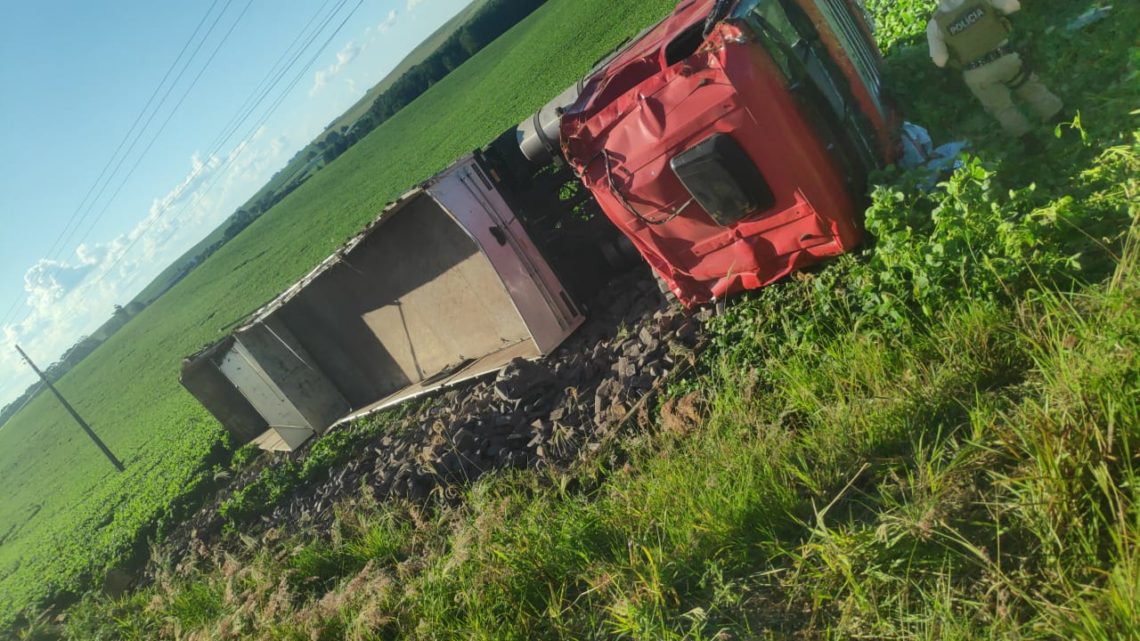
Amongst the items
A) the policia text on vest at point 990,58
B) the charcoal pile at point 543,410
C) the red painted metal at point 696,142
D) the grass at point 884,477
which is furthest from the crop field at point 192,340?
the policia text on vest at point 990,58

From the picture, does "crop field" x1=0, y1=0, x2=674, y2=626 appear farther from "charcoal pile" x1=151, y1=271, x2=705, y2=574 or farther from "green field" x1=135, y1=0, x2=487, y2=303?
"green field" x1=135, y1=0, x2=487, y2=303

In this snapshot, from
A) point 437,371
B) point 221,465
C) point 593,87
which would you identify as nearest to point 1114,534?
point 593,87

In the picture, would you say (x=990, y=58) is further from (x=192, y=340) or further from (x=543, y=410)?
(x=192, y=340)

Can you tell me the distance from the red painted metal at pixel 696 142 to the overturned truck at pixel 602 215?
0.5 inches

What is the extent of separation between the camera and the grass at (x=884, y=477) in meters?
2.28

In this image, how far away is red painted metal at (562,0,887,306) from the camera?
4094 mm

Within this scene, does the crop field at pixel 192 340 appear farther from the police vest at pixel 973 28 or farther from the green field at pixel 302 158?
the green field at pixel 302 158

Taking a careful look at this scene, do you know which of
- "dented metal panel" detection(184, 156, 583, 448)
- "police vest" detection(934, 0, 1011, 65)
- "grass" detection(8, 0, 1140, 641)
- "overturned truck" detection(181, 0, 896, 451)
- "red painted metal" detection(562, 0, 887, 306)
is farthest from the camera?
"dented metal panel" detection(184, 156, 583, 448)

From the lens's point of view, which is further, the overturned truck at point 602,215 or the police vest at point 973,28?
the police vest at point 973,28

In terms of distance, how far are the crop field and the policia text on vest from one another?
12.4 m

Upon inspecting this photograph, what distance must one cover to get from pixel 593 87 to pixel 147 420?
25694 millimetres

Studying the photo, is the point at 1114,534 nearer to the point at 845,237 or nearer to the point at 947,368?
the point at 947,368

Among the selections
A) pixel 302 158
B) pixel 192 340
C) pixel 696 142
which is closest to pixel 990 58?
pixel 696 142

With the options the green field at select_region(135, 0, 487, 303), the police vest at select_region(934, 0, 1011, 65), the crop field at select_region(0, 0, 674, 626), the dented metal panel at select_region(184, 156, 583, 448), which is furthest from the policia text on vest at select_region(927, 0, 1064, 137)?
the green field at select_region(135, 0, 487, 303)
